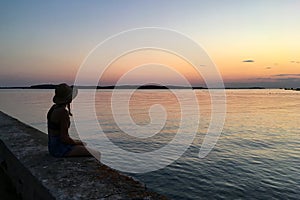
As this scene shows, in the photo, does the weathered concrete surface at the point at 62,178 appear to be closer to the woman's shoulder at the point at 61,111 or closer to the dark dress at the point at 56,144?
the dark dress at the point at 56,144

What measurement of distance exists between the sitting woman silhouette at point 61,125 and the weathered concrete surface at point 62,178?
0.19 m

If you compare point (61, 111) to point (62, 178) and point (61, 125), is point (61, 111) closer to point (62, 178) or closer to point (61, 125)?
point (61, 125)

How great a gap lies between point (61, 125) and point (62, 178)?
1413 millimetres

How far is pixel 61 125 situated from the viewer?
→ 5.22 m

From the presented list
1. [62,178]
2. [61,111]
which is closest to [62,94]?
[61,111]

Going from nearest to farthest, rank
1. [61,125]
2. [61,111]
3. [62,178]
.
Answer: [62,178] → [61,111] → [61,125]

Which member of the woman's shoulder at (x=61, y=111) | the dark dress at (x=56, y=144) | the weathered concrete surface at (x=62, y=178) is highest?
the woman's shoulder at (x=61, y=111)

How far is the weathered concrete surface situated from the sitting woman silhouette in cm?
19

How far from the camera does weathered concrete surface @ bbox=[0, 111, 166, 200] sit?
11.8 feet

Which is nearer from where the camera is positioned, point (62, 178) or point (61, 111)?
point (62, 178)

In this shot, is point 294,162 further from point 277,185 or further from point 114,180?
point 114,180

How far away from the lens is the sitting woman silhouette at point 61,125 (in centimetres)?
519

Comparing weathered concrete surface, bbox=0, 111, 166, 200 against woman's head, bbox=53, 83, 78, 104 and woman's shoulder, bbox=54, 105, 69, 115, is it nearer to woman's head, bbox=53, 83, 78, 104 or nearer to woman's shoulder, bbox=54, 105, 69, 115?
woman's shoulder, bbox=54, 105, 69, 115

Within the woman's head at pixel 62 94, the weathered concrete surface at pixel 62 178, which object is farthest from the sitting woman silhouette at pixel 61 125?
the weathered concrete surface at pixel 62 178
